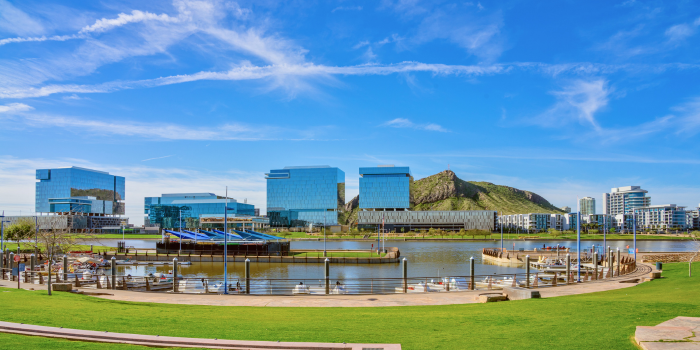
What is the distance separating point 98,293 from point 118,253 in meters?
56.8

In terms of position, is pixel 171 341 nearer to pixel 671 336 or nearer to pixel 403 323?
pixel 403 323

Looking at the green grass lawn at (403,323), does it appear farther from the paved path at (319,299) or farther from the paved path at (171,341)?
the paved path at (319,299)

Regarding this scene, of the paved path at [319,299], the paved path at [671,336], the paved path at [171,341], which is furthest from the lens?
the paved path at [319,299]

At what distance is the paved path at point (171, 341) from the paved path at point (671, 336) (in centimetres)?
487

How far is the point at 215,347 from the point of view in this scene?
10297 millimetres

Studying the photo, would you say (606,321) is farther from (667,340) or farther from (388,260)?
(388,260)

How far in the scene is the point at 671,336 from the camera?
9656 millimetres

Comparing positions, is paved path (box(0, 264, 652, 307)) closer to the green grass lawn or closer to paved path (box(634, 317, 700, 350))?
the green grass lawn

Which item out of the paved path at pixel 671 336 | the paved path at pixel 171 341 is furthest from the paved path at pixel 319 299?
the paved path at pixel 671 336

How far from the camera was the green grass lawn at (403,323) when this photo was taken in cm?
1091

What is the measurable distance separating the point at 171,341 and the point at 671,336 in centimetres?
1043

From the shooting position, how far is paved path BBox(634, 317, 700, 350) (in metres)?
9.04

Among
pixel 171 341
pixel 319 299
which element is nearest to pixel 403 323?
pixel 171 341

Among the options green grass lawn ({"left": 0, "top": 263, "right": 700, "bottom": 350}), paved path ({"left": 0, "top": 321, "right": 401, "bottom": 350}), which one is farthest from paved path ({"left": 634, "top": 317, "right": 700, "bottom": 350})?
paved path ({"left": 0, "top": 321, "right": 401, "bottom": 350})
